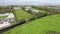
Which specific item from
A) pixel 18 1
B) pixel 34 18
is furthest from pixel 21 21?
pixel 18 1

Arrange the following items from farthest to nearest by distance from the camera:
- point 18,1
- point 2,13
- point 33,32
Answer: point 18,1, point 2,13, point 33,32

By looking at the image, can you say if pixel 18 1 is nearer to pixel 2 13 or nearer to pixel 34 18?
pixel 2 13

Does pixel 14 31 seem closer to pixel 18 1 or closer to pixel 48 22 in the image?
pixel 48 22

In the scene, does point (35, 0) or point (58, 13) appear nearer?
point (58, 13)

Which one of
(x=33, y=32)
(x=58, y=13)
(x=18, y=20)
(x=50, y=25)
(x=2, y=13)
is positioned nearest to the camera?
(x=33, y=32)

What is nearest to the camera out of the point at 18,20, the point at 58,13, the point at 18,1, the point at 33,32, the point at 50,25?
the point at 33,32

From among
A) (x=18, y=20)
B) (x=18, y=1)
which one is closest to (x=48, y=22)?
(x=18, y=20)
